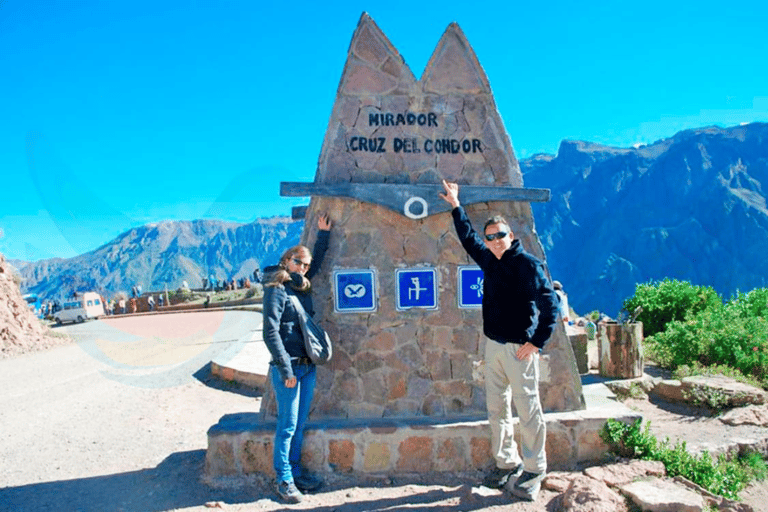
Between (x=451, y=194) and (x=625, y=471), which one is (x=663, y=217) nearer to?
(x=625, y=471)

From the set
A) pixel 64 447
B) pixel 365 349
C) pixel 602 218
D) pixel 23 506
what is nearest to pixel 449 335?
pixel 365 349

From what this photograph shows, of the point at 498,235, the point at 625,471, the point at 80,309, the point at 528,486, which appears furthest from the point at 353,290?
the point at 80,309

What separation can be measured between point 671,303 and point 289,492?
9092 millimetres

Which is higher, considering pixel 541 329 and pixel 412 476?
pixel 541 329

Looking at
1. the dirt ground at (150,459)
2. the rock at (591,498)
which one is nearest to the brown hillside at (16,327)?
the dirt ground at (150,459)

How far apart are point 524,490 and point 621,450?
1102 mm

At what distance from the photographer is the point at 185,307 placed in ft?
89.0

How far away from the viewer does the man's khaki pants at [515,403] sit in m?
3.53

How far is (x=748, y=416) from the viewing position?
5270 mm

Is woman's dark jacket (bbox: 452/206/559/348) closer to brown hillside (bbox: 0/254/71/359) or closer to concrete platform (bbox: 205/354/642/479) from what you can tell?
concrete platform (bbox: 205/354/642/479)

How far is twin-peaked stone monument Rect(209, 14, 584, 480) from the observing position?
4.48 meters

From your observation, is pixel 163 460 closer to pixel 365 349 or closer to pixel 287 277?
pixel 365 349

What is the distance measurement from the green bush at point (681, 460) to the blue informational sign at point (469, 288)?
1436mm

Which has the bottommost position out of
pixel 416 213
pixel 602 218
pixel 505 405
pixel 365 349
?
pixel 505 405
